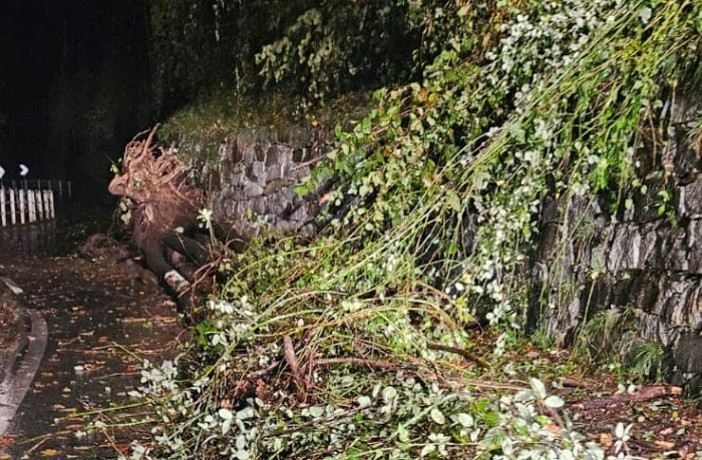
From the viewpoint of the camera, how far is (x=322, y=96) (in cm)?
923

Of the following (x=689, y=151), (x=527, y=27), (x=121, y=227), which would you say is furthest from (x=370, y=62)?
(x=121, y=227)

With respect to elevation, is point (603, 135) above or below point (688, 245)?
above

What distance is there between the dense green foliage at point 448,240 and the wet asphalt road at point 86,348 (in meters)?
0.61

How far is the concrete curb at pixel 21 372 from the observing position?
5.74 meters

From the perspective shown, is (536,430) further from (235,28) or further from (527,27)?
(235,28)

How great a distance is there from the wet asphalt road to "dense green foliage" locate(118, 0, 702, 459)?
0.61 m

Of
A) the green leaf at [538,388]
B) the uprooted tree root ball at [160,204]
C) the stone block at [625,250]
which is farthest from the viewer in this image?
the uprooted tree root ball at [160,204]

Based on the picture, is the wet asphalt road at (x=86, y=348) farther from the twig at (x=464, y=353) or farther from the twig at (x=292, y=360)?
the twig at (x=464, y=353)

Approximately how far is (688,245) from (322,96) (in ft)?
19.5

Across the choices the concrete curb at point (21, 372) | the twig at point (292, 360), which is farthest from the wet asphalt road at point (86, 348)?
the twig at point (292, 360)

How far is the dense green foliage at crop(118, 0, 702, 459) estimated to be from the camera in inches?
152

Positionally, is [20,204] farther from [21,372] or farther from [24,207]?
[21,372]

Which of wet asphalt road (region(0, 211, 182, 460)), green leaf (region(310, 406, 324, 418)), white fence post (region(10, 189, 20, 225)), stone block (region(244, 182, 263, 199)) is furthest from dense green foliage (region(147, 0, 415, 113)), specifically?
white fence post (region(10, 189, 20, 225))

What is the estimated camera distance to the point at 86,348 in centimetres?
756
